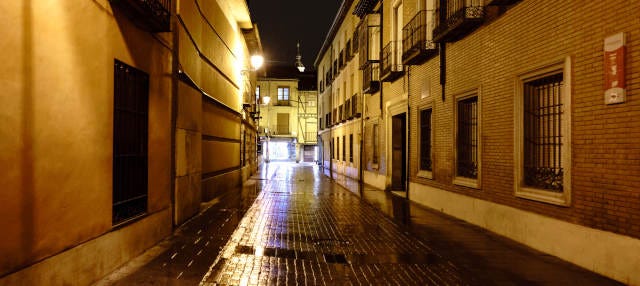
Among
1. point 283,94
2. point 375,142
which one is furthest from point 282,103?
point 375,142

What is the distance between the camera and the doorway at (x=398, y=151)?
18078 mm

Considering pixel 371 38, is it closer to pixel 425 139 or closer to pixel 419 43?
pixel 419 43

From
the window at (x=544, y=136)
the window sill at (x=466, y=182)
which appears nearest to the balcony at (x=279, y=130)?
the window sill at (x=466, y=182)

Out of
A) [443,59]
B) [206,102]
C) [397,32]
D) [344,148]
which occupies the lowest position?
[344,148]

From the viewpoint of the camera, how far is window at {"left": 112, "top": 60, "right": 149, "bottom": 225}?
6434 mm

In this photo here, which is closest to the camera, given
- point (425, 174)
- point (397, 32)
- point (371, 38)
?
point (425, 174)

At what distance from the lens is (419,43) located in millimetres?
13414

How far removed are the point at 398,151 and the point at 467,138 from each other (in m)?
6.61

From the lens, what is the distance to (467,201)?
10719 mm

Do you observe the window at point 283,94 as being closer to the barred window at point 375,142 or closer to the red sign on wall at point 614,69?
the barred window at point 375,142

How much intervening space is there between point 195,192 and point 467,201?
20.7 ft

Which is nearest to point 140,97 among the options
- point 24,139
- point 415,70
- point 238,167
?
point 24,139

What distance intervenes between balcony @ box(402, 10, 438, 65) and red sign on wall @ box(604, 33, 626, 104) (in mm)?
7049

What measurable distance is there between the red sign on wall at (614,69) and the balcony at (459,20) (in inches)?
164
